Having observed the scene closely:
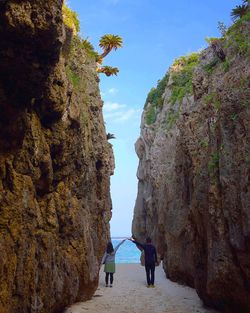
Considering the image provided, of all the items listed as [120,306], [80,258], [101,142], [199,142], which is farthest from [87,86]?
[120,306]

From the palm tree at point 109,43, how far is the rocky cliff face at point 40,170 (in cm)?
1057

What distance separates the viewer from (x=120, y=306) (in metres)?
15.1

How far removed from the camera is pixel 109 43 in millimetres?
27297

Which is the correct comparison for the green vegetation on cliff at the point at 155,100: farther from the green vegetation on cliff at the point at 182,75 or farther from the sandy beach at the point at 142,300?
the sandy beach at the point at 142,300

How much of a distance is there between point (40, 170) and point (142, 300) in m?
8.30

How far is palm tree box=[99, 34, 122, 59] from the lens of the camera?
88.7ft

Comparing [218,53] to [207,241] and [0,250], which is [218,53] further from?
[0,250]

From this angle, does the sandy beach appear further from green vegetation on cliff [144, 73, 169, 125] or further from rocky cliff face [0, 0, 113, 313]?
green vegetation on cliff [144, 73, 169, 125]

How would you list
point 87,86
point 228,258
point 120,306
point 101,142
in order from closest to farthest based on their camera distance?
1. point 228,258
2. point 120,306
3. point 87,86
4. point 101,142

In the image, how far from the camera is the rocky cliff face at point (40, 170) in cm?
752

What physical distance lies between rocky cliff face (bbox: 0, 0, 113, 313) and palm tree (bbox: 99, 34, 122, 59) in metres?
10.6

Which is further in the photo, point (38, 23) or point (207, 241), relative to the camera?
point (207, 241)

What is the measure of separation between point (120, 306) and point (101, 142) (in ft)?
28.7

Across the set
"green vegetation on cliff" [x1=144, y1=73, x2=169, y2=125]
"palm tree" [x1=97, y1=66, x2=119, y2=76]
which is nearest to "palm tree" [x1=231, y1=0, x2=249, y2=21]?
"palm tree" [x1=97, y1=66, x2=119, y2=76]
